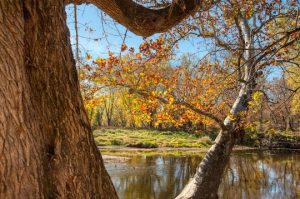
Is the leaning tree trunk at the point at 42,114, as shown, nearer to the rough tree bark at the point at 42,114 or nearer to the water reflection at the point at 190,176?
the rough tree bark at the point at 42,114

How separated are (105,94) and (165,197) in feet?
17.1

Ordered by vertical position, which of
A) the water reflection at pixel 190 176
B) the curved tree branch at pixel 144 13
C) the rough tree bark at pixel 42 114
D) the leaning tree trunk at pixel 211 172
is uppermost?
the curved tree branch at pixel 144 13

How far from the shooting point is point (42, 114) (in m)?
2.59

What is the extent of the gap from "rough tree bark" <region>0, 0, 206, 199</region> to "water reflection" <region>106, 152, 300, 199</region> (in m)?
9.59

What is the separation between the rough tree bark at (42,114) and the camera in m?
2.25

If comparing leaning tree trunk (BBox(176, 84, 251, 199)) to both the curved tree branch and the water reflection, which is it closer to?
the water reflection

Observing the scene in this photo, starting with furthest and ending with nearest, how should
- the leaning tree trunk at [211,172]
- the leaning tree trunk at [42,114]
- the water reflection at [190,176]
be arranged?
the water reflection at [190,176] < the leaning tree trunk at [211,172] < the leaning tree trunk at [42,114]

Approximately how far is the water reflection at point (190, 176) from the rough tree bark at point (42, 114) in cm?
959

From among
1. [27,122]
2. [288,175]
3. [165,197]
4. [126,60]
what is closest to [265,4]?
[126,60]

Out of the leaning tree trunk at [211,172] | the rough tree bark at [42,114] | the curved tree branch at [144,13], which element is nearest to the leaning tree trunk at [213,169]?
the leaning tree trunk at [211,172]

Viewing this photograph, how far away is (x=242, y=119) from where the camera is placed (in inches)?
304

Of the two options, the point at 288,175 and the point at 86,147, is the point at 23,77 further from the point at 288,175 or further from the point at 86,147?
the point at 288,175

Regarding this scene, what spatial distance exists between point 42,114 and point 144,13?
168cm

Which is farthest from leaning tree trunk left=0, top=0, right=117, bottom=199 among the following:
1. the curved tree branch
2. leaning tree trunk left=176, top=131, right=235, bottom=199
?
leaning tree trunk left=176, top=131, right=235, bottom=199
